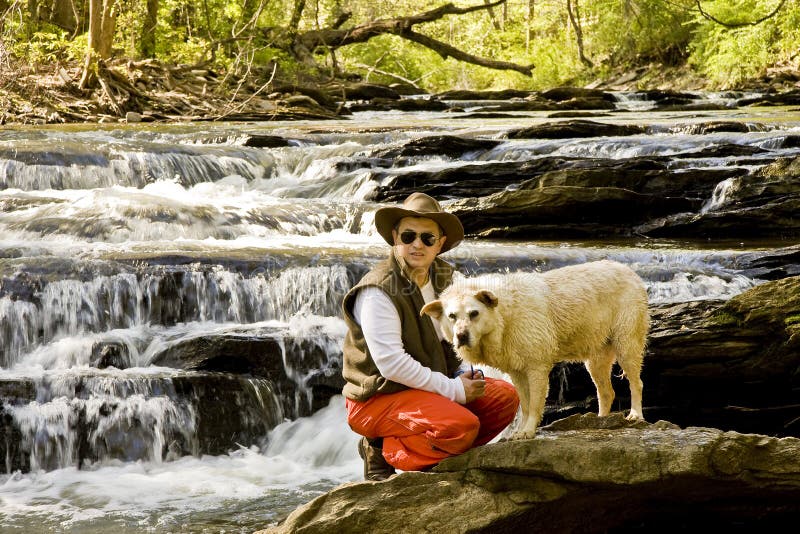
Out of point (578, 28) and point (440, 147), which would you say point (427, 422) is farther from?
point (578, 28)

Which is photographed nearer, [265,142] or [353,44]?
[265,142]

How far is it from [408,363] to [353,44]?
115 feet

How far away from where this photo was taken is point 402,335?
5086mm

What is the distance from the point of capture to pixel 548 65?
46500 mm

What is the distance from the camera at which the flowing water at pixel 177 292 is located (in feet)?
24.5

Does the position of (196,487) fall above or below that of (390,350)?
below

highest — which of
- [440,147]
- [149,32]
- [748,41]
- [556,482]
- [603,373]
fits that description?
[149,32]

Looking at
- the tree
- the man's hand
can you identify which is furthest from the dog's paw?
the tree

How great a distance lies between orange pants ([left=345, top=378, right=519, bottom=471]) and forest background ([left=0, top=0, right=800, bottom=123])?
43.4 feet

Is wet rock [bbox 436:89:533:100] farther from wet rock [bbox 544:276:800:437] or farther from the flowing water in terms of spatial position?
wet rock [bbox 544:276:800:437]

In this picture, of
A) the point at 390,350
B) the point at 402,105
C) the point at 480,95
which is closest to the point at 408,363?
the point at 390,350

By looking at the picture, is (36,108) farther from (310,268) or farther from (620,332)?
(620,332)

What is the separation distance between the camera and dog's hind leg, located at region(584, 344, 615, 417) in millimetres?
6445

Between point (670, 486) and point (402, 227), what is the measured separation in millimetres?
2007
